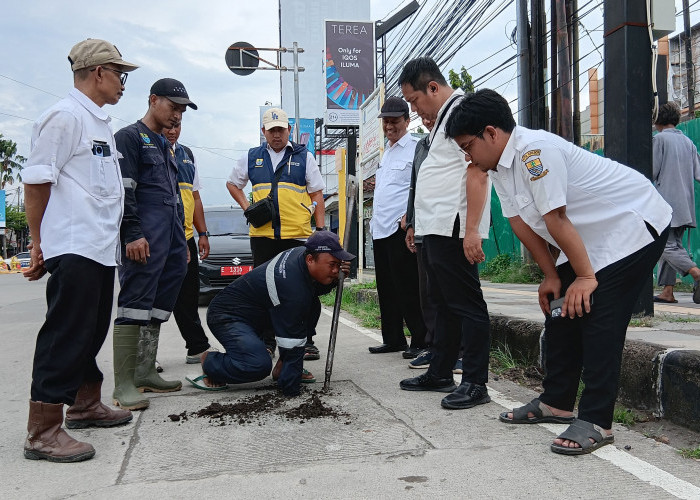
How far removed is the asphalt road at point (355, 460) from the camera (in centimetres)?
223

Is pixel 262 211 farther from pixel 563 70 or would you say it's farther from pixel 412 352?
pixel 563 70

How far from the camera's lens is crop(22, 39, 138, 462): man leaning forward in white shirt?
265 cm

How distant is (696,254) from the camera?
7.64m

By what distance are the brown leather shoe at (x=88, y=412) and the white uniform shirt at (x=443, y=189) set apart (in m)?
2.03

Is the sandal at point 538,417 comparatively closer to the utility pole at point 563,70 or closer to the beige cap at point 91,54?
the beige cap at point 91,54

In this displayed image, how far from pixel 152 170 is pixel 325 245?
3.87 ft

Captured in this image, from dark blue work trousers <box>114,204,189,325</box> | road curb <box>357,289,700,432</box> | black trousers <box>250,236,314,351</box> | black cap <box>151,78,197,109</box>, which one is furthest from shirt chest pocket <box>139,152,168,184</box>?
road curb <box>357,289,700,432</box>

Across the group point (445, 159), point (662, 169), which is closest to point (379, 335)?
point (445, 159)

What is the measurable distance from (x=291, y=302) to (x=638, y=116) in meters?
2.68

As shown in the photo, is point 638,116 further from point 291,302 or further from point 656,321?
point 291,302

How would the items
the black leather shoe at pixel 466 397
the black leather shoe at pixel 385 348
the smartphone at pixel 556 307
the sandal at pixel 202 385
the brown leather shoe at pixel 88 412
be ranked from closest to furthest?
1. the smartphone at pixel 556 307
2. the brown leather shoe at pixel 88 412
3. the black leather shoe at pixel 466 397
4. the sandal at pixel 202 385
5. the black leather shoe at pixel 385 348

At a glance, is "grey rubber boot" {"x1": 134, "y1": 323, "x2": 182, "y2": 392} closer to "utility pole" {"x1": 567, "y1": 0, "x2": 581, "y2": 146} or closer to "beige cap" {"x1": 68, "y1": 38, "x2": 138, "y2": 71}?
"beige cap" {"x1": 68, "y1": 38, "x2": 138, "y2": 71}

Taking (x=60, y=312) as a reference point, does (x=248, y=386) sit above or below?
below

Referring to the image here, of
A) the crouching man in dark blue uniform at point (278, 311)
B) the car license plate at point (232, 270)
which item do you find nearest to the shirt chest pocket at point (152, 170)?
the crouching man in dark blue uniform at point (278, 311)
